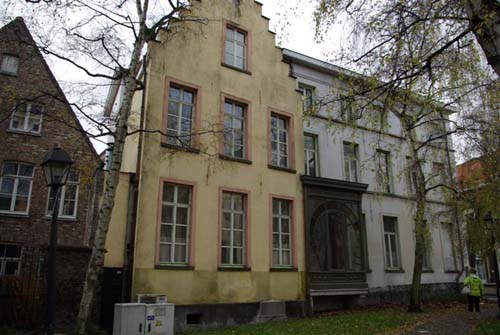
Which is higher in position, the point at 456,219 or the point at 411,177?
the point at 411,177

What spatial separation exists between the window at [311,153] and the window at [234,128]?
14.4ft

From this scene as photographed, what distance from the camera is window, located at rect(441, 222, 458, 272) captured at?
23.3 meters

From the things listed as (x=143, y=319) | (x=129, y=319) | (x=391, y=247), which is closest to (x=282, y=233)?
(x=143, y=319)

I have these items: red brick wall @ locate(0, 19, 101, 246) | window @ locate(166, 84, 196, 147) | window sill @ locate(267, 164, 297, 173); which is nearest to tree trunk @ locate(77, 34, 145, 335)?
window @ locate(166, 84, 196, 147)

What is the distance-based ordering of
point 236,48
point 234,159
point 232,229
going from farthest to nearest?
1. point 236,48
2. point 234,159
3. point 232,229

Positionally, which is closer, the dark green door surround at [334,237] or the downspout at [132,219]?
the downspout at [132,219]

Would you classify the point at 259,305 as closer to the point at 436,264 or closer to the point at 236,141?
the point at 236,141

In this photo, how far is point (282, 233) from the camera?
1599cm

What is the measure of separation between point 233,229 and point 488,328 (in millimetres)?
8177

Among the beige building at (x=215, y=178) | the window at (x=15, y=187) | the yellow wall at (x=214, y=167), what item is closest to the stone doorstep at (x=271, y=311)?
the beige building at (x=215, y=178)

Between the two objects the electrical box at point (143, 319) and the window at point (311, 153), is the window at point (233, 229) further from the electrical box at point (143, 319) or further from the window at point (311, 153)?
the window at point (311, 153)

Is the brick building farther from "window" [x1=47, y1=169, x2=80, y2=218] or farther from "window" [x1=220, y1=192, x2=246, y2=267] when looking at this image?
"window" [x1=220, y1=192, x2=246, y2=267]

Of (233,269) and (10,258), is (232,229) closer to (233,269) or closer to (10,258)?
(233,269)

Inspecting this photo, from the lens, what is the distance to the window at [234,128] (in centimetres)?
1535
